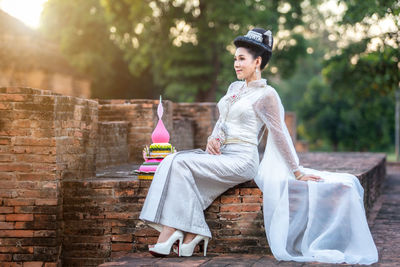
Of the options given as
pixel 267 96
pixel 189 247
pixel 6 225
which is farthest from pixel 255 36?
pixel 6 225

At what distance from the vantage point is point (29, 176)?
5.58 m

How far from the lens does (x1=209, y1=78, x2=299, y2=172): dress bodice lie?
5.25 meters

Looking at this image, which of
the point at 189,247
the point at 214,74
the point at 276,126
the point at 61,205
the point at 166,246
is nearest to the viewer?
the point at 166,246

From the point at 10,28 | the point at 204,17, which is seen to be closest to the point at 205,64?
the point at 204,17

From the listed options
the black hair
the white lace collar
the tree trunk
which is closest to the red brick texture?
the white lace collar

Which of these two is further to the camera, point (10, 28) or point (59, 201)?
point (10, 28)

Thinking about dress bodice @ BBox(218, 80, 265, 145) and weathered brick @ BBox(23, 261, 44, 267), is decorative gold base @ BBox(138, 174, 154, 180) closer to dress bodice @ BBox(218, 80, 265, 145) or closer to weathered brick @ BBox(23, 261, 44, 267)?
dress bodice @ BBox(218, 80, 265, 145)

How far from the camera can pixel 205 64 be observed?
2358cm

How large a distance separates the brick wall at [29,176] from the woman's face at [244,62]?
1.65 m

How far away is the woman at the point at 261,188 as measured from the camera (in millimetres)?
4875

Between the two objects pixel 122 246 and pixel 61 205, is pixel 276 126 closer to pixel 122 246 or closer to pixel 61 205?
pixel 122 246

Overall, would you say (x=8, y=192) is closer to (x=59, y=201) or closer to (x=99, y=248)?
(x=59, y=201)

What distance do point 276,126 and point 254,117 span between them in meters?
0.21

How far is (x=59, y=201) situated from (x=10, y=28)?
15.8 meters
